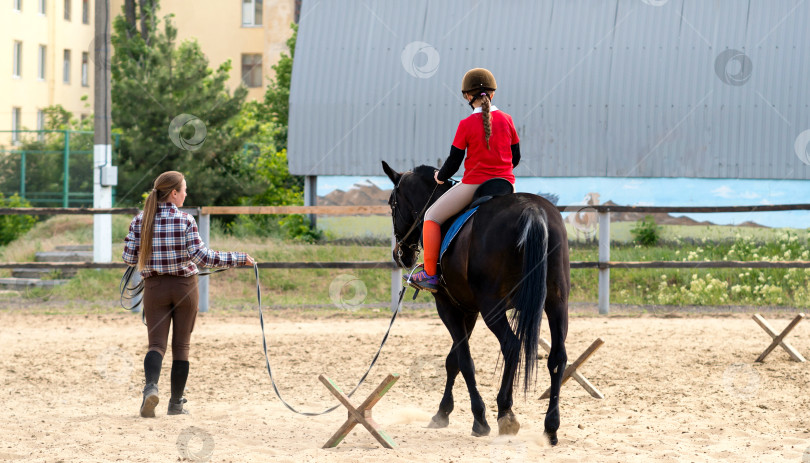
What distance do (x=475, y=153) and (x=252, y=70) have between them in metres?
35.8

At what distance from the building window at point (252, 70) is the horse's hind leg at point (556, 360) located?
36.2 m

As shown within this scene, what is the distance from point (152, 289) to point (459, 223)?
6.73 feet

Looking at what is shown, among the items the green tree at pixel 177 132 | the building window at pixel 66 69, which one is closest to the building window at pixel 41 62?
the building window at pixel 66 69

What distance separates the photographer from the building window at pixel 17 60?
1330 inches

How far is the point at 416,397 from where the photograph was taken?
713cm

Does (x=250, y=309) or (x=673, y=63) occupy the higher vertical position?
(x=673, y=63)

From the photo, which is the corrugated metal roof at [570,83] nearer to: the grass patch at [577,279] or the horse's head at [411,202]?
the grass patch at [577,279]

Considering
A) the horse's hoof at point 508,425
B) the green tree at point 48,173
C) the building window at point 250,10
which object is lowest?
the horse's hoof at point 508,425

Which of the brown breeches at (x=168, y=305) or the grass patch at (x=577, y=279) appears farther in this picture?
the grass patch at (x=577, y=279)

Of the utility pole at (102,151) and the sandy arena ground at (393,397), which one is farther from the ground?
the utility pole at (102,151)

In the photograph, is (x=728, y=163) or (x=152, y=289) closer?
(x=152, y=289)

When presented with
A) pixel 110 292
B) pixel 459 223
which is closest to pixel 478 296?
pixel 459 223

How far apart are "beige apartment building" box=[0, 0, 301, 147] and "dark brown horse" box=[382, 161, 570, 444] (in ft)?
93.4

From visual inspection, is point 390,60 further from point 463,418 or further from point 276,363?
point 463,418
